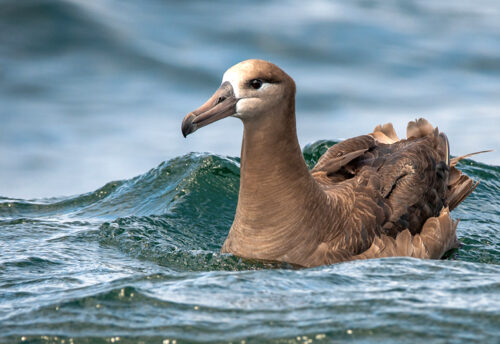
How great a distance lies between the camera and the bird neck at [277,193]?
6.16 metres

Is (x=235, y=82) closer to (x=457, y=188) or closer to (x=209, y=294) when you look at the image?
(x=209, y=294)

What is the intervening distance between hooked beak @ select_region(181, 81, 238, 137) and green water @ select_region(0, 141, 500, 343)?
3.82 ft

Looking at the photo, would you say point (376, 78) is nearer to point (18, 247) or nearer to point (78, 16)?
point (78, 16)

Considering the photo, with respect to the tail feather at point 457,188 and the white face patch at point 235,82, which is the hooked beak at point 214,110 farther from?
the tail feather at point 457,188

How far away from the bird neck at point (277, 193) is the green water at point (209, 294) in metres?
0.23

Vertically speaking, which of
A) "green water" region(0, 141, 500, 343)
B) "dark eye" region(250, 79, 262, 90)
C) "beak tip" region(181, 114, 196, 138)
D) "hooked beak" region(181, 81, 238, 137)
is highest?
"dark eye" region(250, 79, 262, 90)

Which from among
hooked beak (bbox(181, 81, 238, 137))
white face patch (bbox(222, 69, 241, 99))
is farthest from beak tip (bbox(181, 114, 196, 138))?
white face patch (bbox(222, 69, 241, 99))

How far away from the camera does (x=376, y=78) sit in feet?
47.6

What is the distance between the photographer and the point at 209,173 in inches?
356

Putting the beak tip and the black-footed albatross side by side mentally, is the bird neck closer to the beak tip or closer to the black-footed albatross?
the black-footed albatross

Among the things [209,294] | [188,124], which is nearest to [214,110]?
→ [188,124]

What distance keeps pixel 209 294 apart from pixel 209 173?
171 inches

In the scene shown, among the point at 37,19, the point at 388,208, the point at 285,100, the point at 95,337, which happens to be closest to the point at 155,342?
the point at 95,337

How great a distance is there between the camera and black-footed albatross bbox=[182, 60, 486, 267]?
19.8 ft
